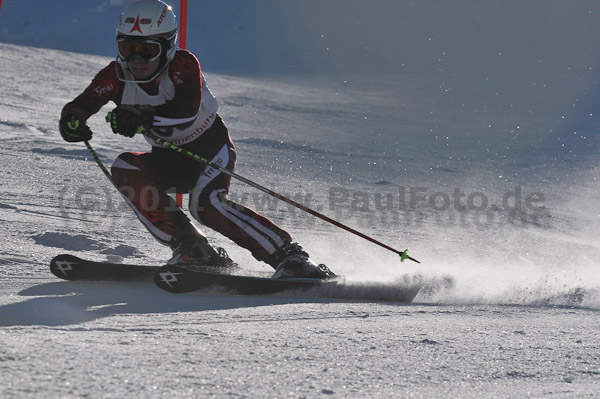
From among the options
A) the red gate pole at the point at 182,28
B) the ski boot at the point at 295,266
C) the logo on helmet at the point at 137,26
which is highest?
the red gate pole at the point at 182,28

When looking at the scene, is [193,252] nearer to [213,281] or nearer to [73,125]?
[213,281]

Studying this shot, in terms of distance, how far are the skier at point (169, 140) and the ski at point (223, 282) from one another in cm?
9

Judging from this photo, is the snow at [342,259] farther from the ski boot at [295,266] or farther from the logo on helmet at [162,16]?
the logo on helmet at [162,16]

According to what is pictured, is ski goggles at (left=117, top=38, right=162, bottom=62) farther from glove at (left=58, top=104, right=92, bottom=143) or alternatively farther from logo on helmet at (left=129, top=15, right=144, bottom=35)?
glove at (left=58, top=104, right=92, bottom=143)

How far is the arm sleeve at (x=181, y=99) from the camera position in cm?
380

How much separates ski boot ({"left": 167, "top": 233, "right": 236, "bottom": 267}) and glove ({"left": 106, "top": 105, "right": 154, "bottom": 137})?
2.01 ft

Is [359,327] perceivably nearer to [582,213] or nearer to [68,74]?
[582,213]

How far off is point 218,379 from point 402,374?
1.83 ft

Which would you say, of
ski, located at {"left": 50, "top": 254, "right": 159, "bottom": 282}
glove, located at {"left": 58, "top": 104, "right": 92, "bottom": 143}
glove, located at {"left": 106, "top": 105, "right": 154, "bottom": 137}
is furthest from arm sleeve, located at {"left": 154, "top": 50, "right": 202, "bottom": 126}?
ski, located at {"left": 50, "top": 254, "right": 159, "bottom": 282}

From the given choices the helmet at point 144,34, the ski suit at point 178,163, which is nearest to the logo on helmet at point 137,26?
the helmet at point 144,34

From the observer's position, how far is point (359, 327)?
2.93 m

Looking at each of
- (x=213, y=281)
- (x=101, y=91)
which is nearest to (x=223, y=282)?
(x=213, y=281)

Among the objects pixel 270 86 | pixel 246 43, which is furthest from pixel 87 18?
pixel 270 86

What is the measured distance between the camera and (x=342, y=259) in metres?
5.25
